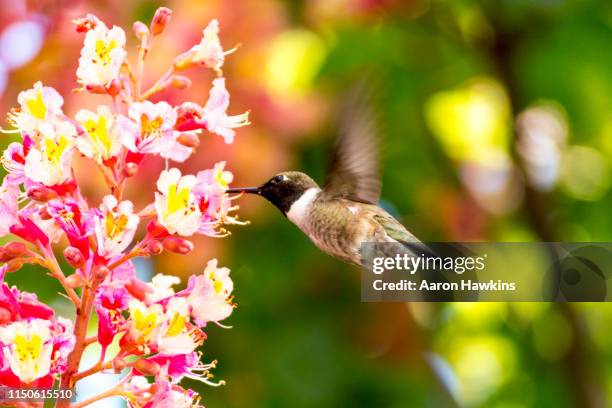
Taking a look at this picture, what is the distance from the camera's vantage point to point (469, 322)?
3.26 metres

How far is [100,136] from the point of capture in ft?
3.89

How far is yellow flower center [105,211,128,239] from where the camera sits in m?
1.14

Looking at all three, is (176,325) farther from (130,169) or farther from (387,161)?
(387,161)

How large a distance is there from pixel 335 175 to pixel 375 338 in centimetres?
123

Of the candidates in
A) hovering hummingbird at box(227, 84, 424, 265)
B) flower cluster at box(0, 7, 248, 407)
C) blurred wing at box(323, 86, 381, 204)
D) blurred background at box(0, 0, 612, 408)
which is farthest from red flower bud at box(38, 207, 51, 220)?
blurred background at box(0, 0, 612, 408)

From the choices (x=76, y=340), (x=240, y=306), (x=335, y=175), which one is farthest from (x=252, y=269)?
(x=76, y=340)

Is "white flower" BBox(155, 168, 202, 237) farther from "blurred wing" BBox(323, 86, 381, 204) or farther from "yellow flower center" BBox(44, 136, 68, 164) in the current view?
"blurred wing" BBox(323, 86, 381, 204)

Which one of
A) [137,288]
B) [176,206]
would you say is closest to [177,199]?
[176,206]

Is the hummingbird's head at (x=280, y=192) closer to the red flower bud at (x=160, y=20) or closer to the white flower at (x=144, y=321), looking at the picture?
the red flower bud at (x=160, y=20)

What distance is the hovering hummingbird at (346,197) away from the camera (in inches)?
64.3

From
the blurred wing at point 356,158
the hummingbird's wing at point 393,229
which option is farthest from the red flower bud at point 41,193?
the hummingbird's wing at point 393,229

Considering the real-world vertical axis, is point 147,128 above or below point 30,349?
above

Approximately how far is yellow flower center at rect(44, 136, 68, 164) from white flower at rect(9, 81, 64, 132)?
3 centimetres

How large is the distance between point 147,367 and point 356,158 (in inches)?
23.9
